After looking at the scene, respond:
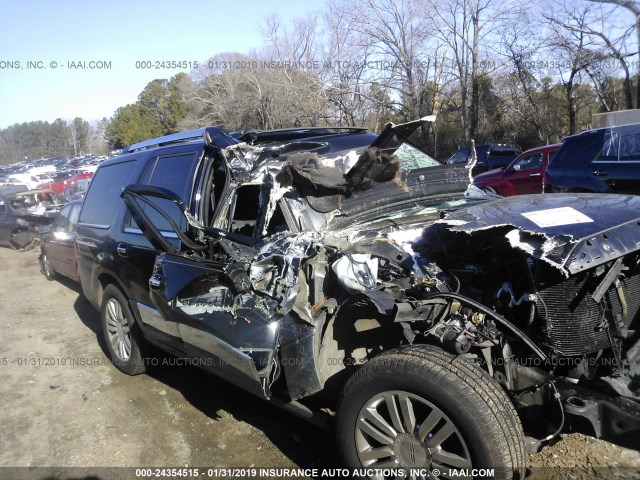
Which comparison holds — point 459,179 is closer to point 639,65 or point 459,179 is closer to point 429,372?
point 429,372

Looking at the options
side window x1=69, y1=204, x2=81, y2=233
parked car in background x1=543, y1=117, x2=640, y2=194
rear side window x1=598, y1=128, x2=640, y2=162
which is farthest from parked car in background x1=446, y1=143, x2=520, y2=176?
side window x1=69, y1=204, x2=81, y2=233

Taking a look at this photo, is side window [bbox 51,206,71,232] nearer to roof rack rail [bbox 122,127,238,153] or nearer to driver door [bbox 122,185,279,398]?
roof rack rail [bbox 122,127,238,153]

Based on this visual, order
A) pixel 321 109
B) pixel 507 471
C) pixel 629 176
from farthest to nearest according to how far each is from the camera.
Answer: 1. pixel 321 109
2. pixel 629 176
3. pixel 507 471

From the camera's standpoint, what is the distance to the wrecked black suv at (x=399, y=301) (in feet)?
7.66

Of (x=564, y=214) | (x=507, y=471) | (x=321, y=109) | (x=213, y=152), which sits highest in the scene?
(x=321, y=109)

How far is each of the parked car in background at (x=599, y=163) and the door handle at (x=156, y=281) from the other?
6293 mm

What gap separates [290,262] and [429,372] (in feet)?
3.29

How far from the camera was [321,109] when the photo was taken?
23422mm

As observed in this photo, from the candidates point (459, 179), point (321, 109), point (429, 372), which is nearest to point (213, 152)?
point (459, 179)

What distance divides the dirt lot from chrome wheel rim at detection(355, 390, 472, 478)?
2.39 ft

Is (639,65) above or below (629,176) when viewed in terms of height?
above

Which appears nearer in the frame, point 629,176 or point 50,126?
point 629,176

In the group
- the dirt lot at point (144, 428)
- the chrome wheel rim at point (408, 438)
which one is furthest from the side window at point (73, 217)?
the chrome wheel rim at point (408, 438)

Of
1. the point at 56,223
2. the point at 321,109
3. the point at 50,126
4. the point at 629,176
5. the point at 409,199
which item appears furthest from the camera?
the point at 50,126
